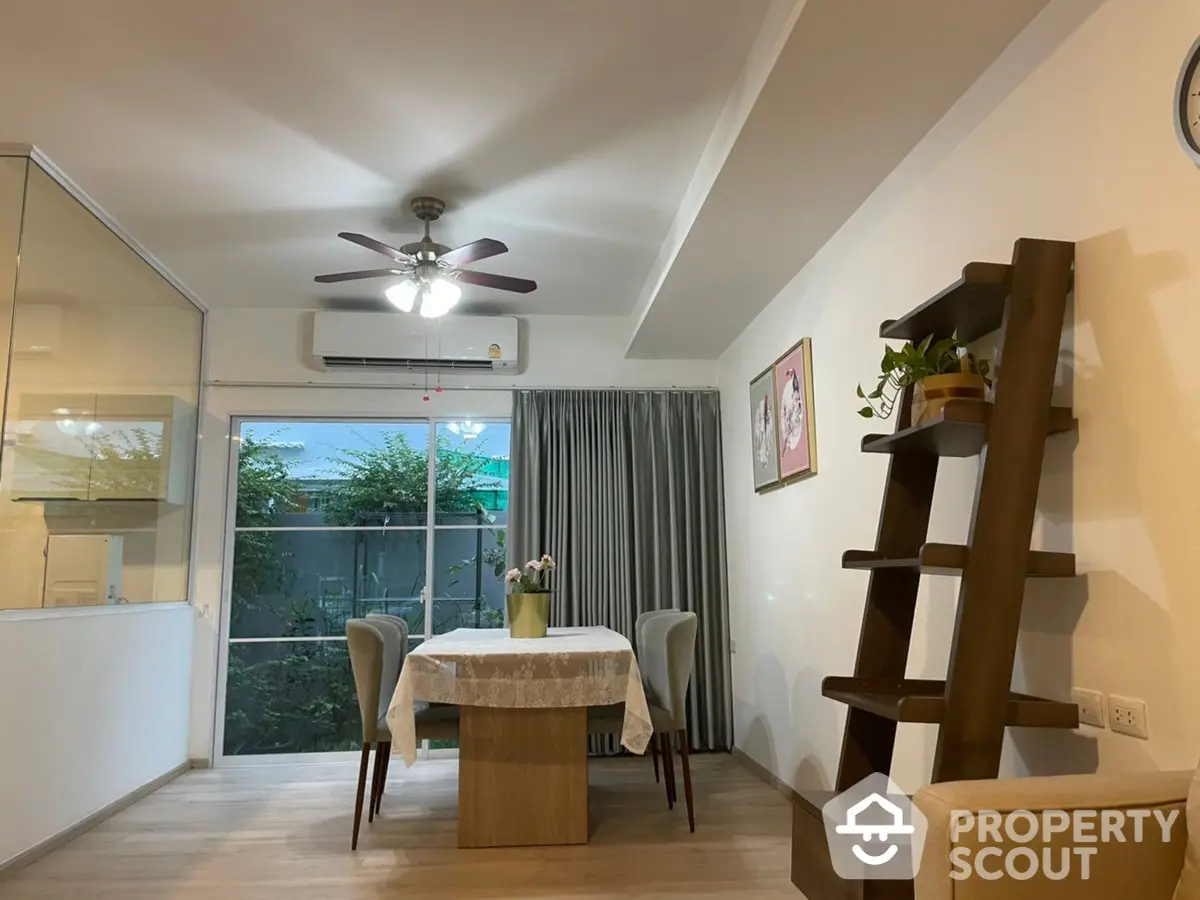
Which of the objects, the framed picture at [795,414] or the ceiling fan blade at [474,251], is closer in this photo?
the ceiling fan blade at [474,251]

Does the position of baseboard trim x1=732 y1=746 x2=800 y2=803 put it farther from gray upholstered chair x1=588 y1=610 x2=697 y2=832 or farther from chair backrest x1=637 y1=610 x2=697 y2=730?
chair backrest x1=637 y1=610 x2=697 y2=730

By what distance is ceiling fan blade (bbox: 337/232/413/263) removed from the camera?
3.33 metres

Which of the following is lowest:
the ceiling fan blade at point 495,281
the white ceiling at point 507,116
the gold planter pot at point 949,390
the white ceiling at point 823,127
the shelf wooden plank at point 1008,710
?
the shelf wooden plank at point 1008,710

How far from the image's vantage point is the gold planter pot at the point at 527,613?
12.2 ft

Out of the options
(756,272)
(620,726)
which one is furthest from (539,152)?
(620,726)

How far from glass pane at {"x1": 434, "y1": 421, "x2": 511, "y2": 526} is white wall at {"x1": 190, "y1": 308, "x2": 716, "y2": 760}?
0.39ft

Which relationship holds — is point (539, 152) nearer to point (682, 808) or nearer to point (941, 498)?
point (941, 498)

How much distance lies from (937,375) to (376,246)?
2294 millimetres

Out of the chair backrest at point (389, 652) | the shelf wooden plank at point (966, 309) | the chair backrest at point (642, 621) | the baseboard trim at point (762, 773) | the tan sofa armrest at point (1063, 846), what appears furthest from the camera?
the chair backrest at point (642, 621)

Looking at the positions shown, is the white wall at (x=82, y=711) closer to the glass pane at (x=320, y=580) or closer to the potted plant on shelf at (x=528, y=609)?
the glass pane at (x=320, y=580)

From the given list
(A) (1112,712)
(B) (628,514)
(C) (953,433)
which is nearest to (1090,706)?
(A) (1112,712)

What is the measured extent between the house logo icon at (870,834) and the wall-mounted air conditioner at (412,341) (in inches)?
139

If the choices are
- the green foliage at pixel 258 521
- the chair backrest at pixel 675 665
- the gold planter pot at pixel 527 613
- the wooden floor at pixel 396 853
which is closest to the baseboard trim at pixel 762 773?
the wooden floor at pixel 396 853

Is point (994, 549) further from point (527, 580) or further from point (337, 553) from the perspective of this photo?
point (337, 553)
